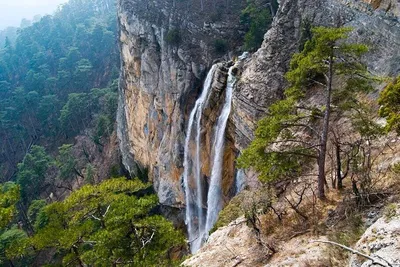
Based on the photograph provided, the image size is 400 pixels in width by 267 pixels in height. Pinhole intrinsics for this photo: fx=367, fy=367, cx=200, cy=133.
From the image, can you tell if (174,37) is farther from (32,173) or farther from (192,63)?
(32,173)

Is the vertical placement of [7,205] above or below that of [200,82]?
below

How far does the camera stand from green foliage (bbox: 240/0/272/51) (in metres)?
25.2

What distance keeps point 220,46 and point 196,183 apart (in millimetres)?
10078

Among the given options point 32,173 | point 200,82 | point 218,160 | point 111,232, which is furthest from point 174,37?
point 32,173

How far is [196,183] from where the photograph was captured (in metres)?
24.8

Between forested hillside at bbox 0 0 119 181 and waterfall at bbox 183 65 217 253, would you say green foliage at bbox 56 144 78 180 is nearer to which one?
forested hillside at bbox 0 0 119 181

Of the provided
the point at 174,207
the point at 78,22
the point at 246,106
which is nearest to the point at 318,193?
the point at 246,106

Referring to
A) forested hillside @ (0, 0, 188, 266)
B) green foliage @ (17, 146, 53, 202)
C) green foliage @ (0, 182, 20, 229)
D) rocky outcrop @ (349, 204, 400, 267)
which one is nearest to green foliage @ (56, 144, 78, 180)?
forested hillside @ (0, 0, 188, 266)

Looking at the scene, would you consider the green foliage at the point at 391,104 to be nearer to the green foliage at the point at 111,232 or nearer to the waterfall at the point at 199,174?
the green foliage at the point at 111,232

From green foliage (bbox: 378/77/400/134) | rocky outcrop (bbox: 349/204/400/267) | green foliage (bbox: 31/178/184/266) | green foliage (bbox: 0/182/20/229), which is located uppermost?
green foliage (bbox: 378/77/400/134)

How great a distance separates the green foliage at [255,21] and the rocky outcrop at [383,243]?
20876mm

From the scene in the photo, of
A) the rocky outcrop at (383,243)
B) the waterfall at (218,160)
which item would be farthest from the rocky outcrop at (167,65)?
the rocky outcrop at (383,243)

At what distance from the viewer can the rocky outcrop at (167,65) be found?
2658 centimetres

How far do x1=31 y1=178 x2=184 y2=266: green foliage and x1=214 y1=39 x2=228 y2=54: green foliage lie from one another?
18951mm
